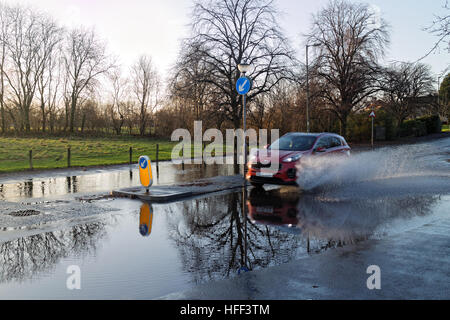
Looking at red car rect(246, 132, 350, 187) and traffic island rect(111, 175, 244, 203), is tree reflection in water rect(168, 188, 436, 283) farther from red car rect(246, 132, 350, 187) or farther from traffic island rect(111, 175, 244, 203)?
red car rect(246, 132, 350, 187)

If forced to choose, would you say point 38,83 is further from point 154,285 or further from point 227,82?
point 154,285

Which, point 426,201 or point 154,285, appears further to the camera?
point 426,201

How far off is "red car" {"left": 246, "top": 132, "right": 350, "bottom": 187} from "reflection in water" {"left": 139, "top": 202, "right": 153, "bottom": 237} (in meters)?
3.83

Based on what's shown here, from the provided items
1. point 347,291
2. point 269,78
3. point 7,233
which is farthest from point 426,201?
point 269,78

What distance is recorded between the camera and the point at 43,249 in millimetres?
6066

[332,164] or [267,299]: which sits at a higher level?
[332,164]

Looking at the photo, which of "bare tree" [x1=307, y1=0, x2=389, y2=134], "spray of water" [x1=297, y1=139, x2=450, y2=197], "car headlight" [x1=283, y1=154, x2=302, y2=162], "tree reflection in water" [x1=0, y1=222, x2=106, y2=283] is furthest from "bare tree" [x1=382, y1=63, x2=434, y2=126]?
A: "tree reflection in water" [x1=0, y1=222, x2=106, y2=283]

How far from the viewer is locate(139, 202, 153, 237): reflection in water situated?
7191 mm

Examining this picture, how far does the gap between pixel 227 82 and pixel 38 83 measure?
111 ft

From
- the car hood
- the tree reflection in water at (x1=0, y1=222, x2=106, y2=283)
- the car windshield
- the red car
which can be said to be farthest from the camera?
the car windshield

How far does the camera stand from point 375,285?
4422 mm

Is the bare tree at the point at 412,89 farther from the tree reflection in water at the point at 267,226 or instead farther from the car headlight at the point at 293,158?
the tree reflection in water at the point at 267,226
